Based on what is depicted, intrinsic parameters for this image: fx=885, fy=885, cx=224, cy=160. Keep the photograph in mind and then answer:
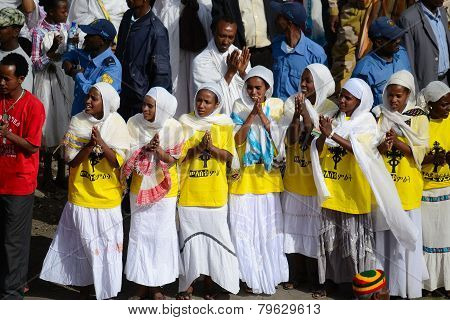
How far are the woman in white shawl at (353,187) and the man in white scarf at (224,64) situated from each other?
1.28 metres

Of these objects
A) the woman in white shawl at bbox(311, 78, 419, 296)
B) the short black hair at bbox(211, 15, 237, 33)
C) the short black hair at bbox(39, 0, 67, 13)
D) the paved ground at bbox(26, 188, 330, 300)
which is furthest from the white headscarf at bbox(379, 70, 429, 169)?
the short black hair at bbox(39, 0, 67, 13)

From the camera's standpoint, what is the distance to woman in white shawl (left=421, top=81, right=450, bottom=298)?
302 inches

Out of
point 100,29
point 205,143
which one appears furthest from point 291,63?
point 100,29

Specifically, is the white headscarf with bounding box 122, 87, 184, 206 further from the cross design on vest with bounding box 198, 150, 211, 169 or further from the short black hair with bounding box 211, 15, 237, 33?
the short black hair with bounding box 211, 15, 237, 33

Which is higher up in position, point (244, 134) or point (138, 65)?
point (138, 65)

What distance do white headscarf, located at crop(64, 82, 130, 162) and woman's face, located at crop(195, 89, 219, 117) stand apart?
2.20 ft

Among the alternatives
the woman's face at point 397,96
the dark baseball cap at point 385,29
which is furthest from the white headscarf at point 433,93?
the dark baseball cap at point 385,29

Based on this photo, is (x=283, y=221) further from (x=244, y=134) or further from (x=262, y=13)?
(x=262, y=13)

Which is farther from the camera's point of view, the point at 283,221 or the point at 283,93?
the point at 283,93

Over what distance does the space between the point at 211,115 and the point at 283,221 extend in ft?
3.85

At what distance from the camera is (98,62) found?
27.8 ft

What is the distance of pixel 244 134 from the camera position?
25.1 ft

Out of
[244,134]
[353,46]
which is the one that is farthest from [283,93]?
[353,46]
